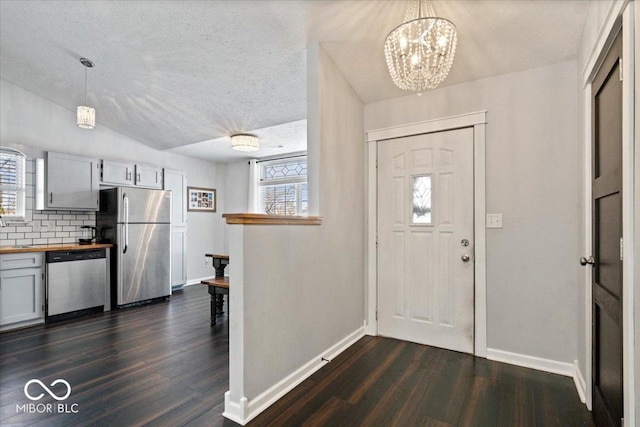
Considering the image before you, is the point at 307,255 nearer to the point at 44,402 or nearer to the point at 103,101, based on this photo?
the point at 44,402

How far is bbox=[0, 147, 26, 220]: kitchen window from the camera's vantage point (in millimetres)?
3793

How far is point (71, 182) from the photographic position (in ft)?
13.7

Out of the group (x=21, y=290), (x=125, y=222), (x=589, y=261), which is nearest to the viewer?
(x=589, y=261)

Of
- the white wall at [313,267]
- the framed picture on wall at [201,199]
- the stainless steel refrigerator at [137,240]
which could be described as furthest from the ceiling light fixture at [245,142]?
the framed picture on wall at [201,199]

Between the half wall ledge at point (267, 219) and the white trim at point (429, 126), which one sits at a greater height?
the white trim at point (429, 126)

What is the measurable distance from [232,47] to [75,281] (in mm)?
3409

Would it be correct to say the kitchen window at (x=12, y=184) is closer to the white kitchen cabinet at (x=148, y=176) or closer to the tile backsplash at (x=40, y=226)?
the tile backsplash at (x=40, y=226)

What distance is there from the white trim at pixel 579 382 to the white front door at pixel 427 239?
0.70 m

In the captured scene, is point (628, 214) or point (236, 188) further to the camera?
point (236, 188)

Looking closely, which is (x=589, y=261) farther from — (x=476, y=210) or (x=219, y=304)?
(x=219, y=304)

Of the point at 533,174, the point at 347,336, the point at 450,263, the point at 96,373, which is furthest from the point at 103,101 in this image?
the point at 533,174

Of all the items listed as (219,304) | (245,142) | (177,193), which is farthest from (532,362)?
(177,193)

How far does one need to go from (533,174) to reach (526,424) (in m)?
1.72

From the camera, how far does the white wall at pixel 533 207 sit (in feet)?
7.73
